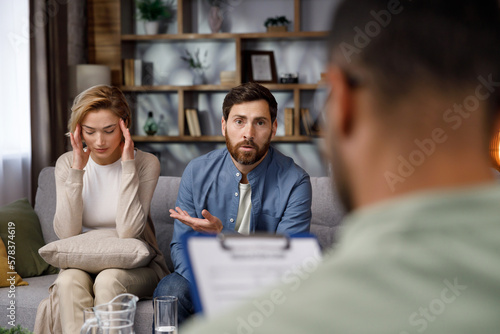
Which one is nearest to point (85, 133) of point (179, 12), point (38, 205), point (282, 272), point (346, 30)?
point (38, 205)

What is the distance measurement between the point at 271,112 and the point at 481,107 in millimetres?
1784

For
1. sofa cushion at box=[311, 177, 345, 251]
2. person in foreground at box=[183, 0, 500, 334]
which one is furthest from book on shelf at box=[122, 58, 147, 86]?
person in foreground at box=[183, 0, 500, 334]

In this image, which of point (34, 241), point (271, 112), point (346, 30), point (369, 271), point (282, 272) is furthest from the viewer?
point (34, 241)

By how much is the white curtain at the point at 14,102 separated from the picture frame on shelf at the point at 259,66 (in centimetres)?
167

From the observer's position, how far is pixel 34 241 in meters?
2.55

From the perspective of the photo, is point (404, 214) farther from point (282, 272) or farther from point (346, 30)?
point (282, 272)

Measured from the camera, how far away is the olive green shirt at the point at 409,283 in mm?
334

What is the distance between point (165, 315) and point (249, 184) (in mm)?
860

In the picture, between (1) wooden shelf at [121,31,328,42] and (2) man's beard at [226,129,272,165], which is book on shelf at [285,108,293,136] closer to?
(1) wooden shelf at [121,31,328,42]

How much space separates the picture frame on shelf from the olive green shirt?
4.16 meters

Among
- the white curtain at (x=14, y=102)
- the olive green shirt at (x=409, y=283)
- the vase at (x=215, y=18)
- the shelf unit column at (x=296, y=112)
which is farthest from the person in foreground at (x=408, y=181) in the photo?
the vase at (x=215, y=18)

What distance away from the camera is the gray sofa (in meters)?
2.22

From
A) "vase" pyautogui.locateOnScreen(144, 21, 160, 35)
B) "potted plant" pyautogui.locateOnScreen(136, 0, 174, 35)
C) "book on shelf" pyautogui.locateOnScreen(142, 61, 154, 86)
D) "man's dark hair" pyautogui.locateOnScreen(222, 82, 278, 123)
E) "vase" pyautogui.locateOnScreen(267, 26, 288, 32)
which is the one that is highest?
"potted plant" pyautogui.locateOnScreen(136, 0, 174, 35)

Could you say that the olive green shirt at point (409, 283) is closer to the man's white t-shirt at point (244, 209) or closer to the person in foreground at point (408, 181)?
the person in foreground at point (408, 181)
